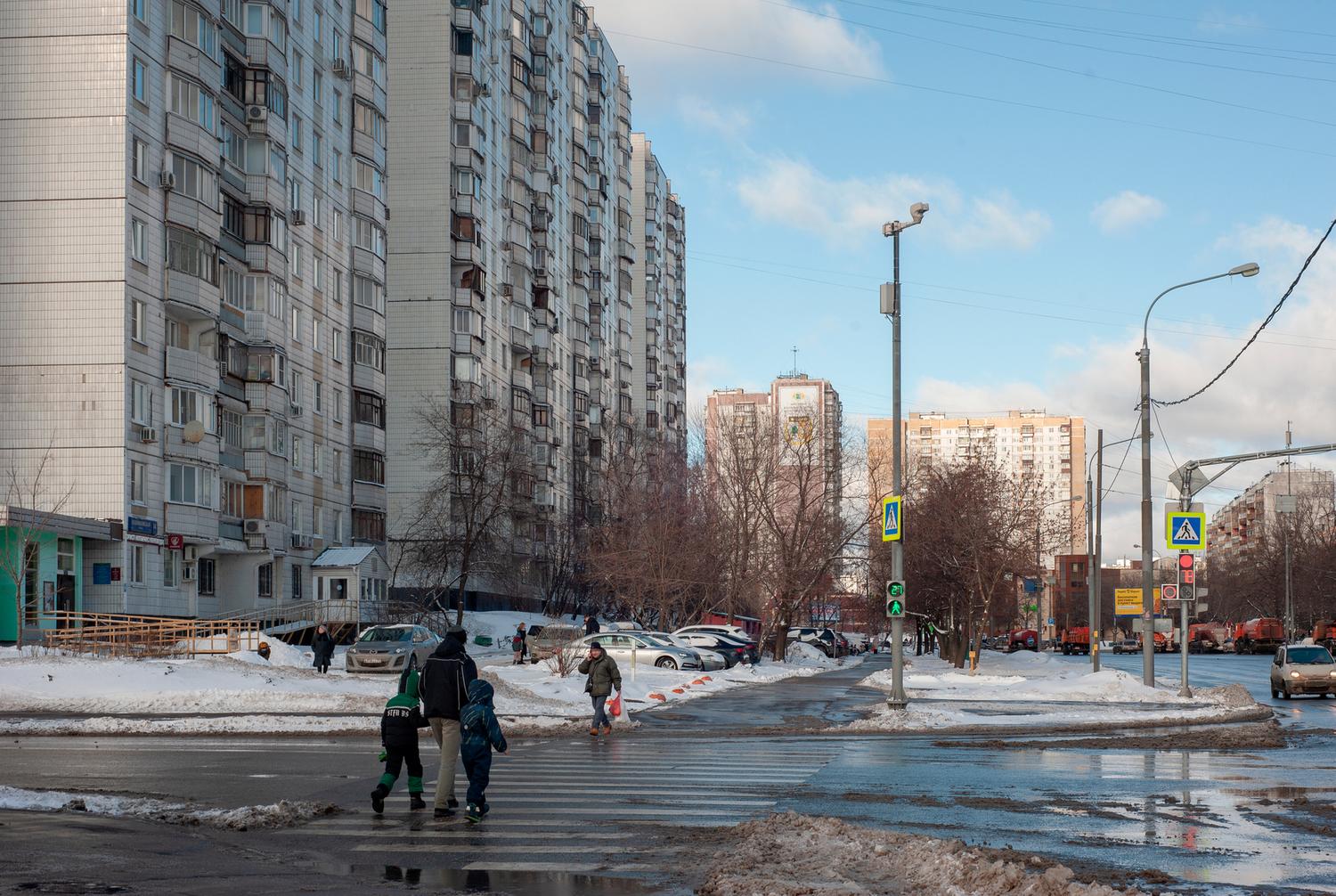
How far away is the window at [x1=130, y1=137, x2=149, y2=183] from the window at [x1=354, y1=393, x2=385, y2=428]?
22.9m

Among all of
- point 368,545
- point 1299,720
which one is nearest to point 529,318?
point 368,545

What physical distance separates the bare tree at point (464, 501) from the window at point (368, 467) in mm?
1987

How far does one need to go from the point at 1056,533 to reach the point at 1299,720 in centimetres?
3712

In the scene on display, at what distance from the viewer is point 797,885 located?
31.1ft

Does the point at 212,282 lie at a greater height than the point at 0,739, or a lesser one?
greater

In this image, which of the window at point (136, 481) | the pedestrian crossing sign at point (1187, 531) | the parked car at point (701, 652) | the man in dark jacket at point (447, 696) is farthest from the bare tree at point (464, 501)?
the man in dark jacket at point (447, 696)

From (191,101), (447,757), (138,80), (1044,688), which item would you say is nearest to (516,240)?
(191,101)

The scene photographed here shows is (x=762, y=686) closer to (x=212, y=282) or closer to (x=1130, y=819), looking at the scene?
(x=212, y=282)

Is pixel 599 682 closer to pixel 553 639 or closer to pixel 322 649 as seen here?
pixel 322 649

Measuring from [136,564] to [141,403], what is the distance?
208 inches

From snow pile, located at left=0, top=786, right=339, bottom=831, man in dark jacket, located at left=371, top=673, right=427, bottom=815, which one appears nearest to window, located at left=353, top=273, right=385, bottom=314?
snow pile, located at left=0, top=786, right=339, bottom=831

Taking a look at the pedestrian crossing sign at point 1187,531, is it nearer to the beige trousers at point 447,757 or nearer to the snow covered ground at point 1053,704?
the snow covered ground at point 1053,704

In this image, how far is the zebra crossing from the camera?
455 inches

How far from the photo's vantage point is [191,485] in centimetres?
5397
